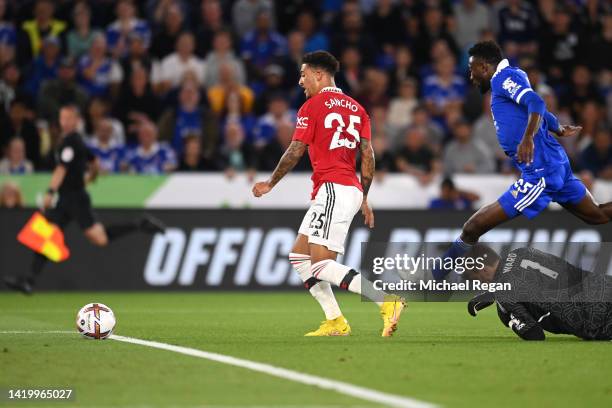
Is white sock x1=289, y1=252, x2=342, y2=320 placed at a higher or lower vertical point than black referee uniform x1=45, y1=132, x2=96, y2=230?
lower

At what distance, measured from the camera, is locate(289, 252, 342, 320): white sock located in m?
10.1

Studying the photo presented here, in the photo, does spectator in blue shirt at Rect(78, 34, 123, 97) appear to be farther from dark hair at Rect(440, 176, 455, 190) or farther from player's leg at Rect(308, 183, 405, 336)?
player's leg at Rect(308, 183, 405, 336)

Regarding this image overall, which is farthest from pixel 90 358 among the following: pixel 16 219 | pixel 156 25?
pixel 156 25

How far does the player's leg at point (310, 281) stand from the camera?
10141 millimetres

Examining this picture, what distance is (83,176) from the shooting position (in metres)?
16.7

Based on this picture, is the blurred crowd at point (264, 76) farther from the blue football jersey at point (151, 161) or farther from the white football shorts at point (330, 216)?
the white football shorts at point (330, 216)

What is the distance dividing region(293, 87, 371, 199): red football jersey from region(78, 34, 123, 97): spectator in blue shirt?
10366mm

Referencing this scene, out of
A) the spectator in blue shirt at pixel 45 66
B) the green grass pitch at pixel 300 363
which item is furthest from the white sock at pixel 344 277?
the spectator in blue shirt at pixel 45 66

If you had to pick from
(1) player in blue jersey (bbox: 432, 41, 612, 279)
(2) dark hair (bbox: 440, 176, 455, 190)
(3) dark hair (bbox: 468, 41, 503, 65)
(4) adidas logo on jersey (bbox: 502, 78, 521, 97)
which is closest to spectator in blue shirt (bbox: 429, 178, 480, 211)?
(2) dark hair (bbox: 440, 176, 455, 190)

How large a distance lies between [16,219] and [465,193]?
22.3 ft

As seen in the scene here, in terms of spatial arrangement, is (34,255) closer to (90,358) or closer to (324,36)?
(324,36)

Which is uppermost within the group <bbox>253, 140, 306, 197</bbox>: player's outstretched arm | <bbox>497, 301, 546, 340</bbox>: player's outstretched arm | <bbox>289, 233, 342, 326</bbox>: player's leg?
<bbox>253, 140, 306, 197</bbox>: player's outstretched arm

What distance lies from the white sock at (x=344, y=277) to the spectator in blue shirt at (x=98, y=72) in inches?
425

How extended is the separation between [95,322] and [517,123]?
3959 millimetres
